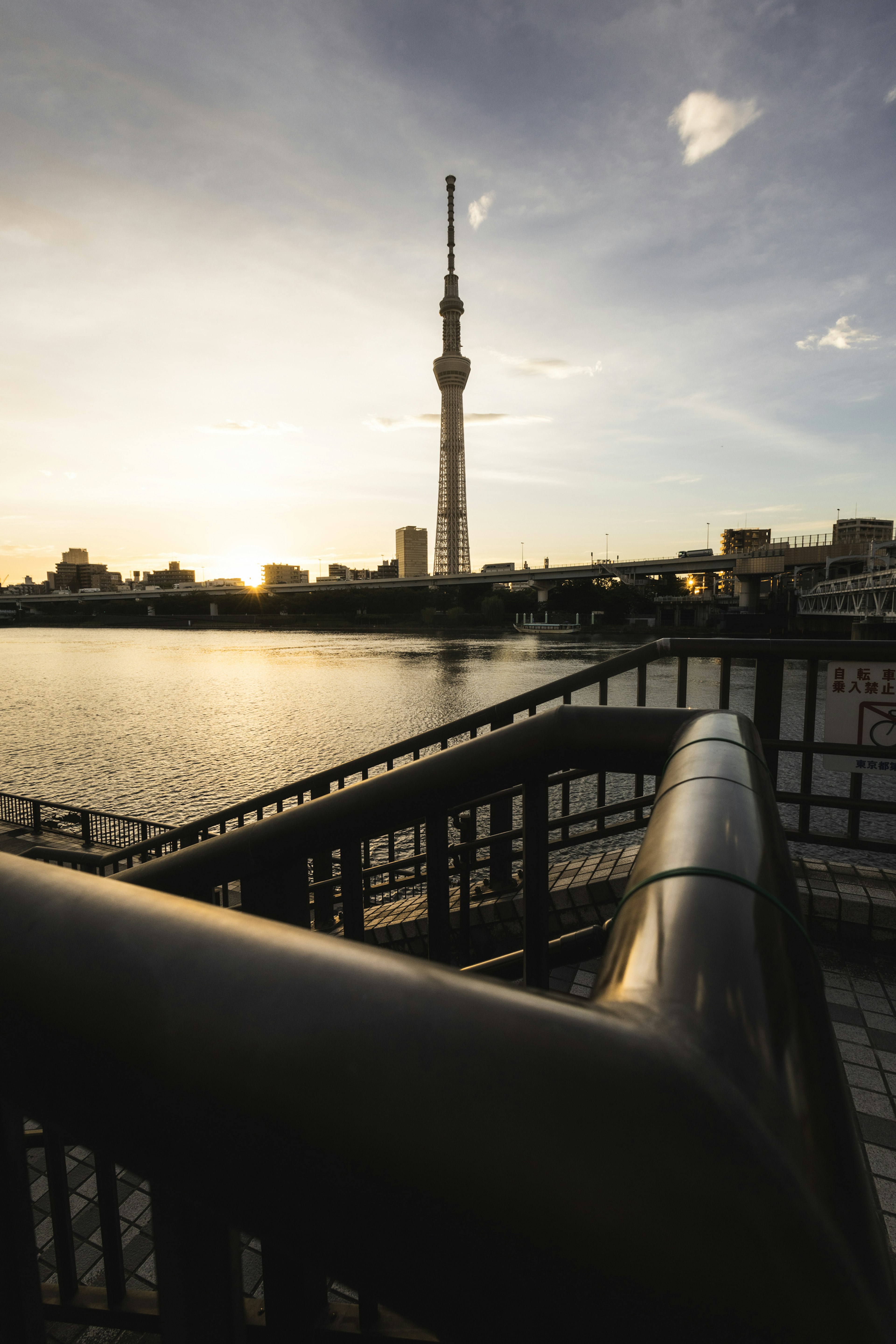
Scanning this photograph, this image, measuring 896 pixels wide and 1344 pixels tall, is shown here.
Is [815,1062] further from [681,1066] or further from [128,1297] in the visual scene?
[128,1297]

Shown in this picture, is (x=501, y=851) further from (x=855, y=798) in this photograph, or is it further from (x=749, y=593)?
(x=749, y=593)

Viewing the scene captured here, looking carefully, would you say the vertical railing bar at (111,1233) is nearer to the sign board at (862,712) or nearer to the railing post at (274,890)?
the railing post at (274,890)

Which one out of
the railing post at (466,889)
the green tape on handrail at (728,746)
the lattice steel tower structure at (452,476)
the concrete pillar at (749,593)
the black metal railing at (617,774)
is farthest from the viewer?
the lattice steel tower structure at (452,476)

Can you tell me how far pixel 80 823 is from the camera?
48.1ft

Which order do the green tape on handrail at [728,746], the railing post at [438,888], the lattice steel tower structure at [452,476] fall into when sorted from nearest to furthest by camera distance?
the green tape on handrail at [728,746] < the railing post at [438,888] < the lattice steel tower structure at [452,476]

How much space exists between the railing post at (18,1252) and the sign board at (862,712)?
4.32 meters

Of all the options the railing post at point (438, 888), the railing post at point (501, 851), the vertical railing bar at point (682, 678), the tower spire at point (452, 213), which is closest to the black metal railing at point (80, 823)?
the railing post at point (501, 851)

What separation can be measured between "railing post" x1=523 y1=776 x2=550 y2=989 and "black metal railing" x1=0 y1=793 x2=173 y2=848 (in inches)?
413

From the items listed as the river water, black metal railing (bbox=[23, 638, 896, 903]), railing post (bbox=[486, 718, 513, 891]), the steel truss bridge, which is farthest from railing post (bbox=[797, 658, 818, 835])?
the steel truss bridge

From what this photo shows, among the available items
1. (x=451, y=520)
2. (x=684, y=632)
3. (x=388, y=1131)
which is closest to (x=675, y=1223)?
(x=388, y=1131)

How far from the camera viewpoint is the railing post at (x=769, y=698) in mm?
4289

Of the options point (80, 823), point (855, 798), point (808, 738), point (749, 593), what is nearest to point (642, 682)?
point (808, 738)

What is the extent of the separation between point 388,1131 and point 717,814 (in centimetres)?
44

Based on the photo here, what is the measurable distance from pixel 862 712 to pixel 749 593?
263ft
